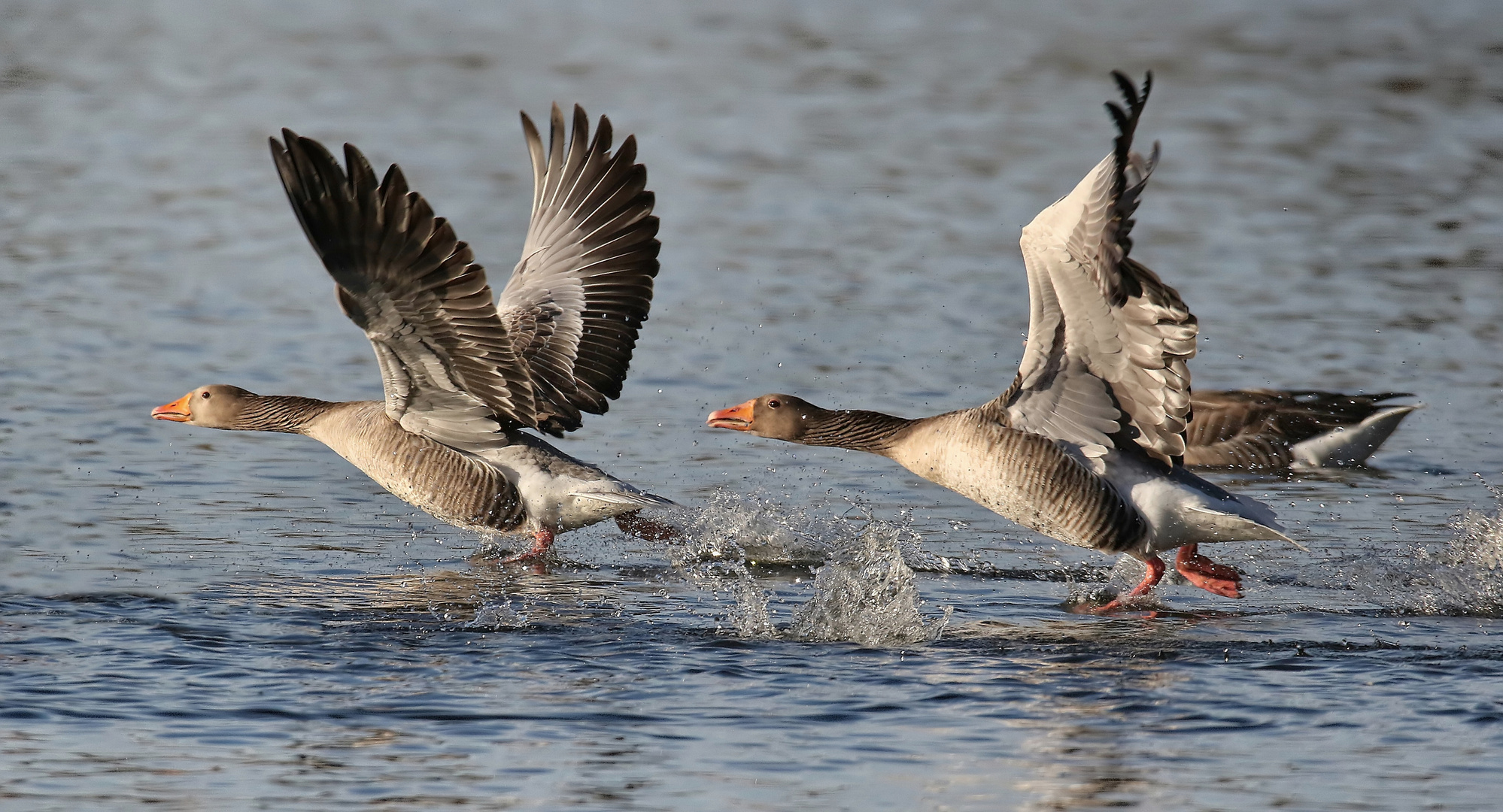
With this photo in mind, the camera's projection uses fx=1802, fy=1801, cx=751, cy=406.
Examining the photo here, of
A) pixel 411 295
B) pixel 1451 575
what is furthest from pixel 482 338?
pixel 1451 575

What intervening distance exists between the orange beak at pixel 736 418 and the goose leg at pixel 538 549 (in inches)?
39.0

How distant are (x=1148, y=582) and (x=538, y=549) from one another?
2936 mm

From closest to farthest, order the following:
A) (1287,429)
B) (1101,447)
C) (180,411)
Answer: (1101,447), (180,411), (1287,429)

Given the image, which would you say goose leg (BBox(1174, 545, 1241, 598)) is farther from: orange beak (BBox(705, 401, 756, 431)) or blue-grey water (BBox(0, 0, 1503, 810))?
orange beak (BBox(705, 401, 756, 431))

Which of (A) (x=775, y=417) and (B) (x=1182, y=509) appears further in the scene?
(A) (x=775, y=417)

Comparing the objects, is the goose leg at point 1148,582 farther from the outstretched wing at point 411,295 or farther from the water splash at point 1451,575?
the outstretched wing at point 411,295

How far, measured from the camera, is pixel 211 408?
9.55 metres

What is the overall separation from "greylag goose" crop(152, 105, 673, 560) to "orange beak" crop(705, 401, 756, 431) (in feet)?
2.01

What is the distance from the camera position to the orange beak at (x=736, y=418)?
9.01m

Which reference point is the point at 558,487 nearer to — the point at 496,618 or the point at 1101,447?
the point at 496,618

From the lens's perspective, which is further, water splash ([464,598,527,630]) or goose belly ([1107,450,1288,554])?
goose belly ([1107,450,1288,554])

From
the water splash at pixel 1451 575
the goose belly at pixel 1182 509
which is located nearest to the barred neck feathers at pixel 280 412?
the goose belly at pixel 1182 509

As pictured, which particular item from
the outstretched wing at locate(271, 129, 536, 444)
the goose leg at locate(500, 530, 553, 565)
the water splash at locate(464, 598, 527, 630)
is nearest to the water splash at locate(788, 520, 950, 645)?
the water splash at locate(464, 598, 527, 630)

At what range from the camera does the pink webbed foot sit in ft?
25.8
